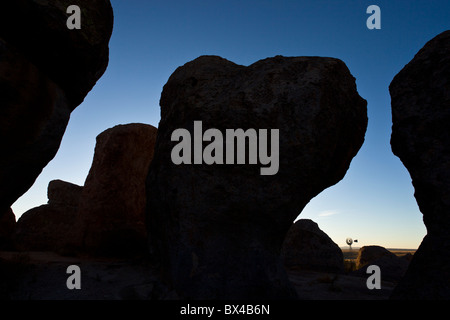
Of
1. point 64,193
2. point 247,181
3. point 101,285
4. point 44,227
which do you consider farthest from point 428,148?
point 64,193

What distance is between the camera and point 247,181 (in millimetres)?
4328

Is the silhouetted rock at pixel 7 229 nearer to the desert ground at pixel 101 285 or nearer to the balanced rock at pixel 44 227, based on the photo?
the balanced rock at pixel 44 227

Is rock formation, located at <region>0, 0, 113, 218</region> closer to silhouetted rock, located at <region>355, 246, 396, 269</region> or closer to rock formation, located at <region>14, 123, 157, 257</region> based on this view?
rock formation, located at <region>14, 123, 157, 257</region>

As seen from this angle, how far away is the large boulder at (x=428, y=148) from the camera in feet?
11.5

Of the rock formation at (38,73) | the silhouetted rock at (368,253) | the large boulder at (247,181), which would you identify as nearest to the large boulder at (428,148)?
the large boulder at (247,181)

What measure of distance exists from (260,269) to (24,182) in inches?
153

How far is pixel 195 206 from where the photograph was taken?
4.30 meters

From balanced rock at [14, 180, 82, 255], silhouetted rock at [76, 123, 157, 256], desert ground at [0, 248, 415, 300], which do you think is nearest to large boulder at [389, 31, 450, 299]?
desert ground at [0, 248, 415, 300]

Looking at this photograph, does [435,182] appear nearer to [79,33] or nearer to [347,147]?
[347,147]

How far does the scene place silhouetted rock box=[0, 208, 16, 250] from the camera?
7203 millimetres

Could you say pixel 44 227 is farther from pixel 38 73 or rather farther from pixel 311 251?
pixel 311 251

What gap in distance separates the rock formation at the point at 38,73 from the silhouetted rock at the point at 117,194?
87.7 inches

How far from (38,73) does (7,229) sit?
5944 millimetres

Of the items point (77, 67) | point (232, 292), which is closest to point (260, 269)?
point (232, 292)
